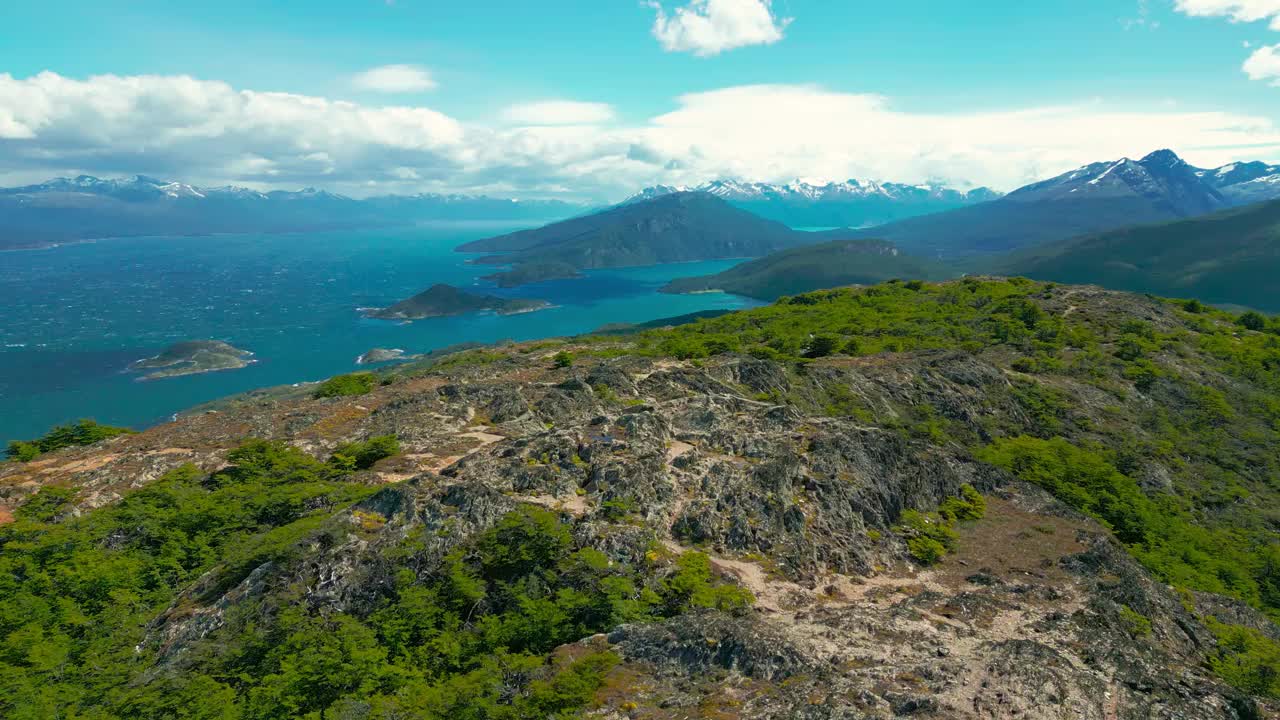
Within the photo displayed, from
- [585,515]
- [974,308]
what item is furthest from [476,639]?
[974,308]

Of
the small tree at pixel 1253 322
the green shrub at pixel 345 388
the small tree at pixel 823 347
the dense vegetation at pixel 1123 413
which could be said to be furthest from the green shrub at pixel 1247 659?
the small tree at pixel 1253 322

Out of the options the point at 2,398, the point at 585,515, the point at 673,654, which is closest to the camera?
the point at 673,654

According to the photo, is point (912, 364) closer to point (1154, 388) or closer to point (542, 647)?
point (1154, 388)

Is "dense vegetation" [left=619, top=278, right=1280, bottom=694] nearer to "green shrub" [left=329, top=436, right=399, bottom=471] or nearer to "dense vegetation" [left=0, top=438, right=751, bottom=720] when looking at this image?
"dense vegetation" [left=0, top=438, right=751, bottom=720]

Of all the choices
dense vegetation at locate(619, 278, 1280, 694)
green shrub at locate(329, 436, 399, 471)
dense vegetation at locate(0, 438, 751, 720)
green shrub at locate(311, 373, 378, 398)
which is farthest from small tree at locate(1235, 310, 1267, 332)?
green shrub at locate(311, 373, 378, 398)

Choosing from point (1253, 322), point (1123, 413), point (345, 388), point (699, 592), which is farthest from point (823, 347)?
point (1253, 322)

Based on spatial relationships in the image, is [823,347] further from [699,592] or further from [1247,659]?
[699,592]

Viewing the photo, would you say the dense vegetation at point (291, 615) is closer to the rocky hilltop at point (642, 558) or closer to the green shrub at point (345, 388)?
the rocky hilltop at point (642, 558)
